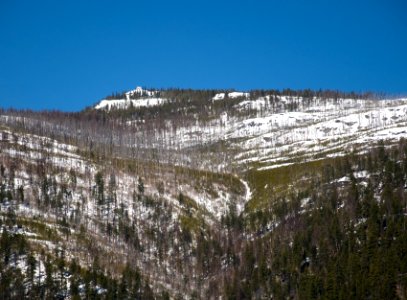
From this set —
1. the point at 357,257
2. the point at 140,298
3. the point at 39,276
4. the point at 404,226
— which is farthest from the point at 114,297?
the point at 404,226

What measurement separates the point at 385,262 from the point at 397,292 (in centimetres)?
1068

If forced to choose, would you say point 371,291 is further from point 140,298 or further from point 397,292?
Answer: point 140,298

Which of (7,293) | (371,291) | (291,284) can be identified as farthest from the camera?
(291,284)

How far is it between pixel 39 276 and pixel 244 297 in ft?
217

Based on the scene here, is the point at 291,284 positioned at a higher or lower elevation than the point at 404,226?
lower

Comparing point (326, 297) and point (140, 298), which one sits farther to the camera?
point (140, 298)

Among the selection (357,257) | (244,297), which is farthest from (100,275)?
(357,257)

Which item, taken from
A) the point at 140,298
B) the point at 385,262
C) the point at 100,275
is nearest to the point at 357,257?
the point at 385,262

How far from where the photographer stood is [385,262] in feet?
580

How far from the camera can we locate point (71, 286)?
616 ft

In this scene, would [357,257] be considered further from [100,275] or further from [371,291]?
[100,275]

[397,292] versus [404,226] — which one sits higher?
[404,226]

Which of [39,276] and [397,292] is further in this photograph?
[39,276]

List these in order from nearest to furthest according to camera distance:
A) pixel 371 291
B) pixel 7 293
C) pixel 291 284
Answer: pixel 371 291 < pixel 7 293 < pixel 291 284
